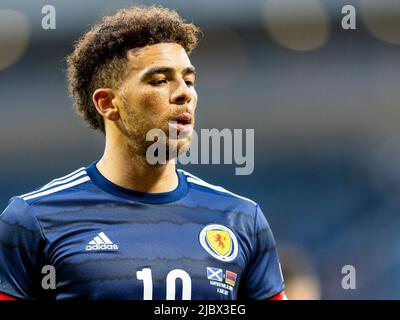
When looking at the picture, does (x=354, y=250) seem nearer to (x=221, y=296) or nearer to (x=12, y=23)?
(x=12, y=23)

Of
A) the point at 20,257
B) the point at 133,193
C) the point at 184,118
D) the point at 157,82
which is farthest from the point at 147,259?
the point at 157,82

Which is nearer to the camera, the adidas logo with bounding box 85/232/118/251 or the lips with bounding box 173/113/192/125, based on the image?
the adidas logo with bounding box 85/232/118/251

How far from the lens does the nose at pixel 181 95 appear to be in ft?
10.6

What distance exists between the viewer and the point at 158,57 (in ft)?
10.8

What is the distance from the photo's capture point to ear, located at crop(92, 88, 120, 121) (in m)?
3.41

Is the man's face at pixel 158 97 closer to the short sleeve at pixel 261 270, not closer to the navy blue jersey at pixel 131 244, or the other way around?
the navy blue jersey at pixel 131 244

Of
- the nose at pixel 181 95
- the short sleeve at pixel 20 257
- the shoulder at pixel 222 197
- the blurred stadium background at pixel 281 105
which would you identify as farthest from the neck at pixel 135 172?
the blurred stadium background at pixel 281 105

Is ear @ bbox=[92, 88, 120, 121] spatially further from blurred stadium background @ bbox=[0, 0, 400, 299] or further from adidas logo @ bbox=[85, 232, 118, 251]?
blurred stadium background @ bbox=[0, 0, 400, 299]

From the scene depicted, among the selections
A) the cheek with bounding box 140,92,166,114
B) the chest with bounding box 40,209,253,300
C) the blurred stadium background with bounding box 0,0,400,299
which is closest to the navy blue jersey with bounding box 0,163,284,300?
the chest with bounding box 40,209,253,300

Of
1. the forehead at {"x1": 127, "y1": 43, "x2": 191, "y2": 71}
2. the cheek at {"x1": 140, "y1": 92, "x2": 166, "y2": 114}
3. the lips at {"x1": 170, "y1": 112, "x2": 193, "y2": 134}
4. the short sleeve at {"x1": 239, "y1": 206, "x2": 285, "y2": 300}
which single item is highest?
the forehead at {"x1": 127, "y1": 43, "x2": 191, "y2": 71}

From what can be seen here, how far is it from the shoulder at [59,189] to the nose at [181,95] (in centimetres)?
51

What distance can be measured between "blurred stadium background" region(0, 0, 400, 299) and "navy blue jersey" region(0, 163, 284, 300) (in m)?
4.76

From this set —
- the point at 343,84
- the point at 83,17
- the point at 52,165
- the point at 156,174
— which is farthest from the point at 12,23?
the point at 156,174

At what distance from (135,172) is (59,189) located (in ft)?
1.08
